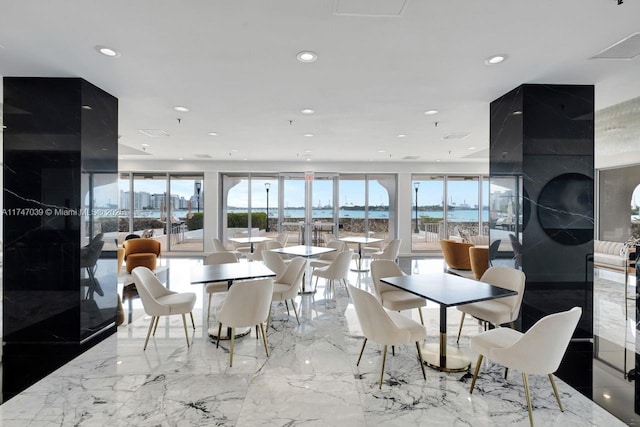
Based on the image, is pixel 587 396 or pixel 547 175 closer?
pixel 587 396

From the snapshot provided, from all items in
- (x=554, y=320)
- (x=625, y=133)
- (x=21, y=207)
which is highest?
(x=625, y=133)

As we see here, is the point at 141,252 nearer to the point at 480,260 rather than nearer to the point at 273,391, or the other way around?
the point at 273,391

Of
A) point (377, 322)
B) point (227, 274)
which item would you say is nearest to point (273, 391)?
point (377, 322)

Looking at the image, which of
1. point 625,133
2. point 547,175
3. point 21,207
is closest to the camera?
point 21,207

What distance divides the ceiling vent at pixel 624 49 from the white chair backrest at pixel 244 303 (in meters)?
3.84

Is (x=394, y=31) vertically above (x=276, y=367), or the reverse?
(x=394, y=31)

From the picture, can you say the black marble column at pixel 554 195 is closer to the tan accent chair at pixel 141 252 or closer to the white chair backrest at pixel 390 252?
the white chair backrest at pixel 390 252

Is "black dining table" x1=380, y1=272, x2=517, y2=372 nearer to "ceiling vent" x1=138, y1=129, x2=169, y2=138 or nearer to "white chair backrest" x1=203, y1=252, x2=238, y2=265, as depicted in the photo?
"white chair backrest" x1=203, y1=252, x2=238, y2=265

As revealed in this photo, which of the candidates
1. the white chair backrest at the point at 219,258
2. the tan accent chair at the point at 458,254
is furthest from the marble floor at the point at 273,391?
the tan accent chair at the point at 458,254

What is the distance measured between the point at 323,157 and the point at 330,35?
21.7ft

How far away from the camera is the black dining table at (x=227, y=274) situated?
11.8 ft

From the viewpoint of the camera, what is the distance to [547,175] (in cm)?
393

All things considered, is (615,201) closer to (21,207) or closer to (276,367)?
(276,367)

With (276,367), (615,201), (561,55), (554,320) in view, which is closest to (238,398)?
(276,367)
